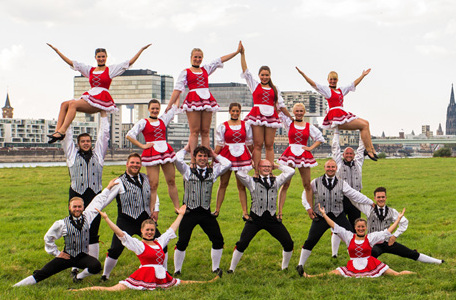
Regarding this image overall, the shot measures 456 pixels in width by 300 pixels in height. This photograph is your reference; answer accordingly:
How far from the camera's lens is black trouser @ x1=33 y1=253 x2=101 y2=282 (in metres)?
9.35

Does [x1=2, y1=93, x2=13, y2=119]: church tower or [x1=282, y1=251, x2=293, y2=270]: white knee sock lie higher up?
[x1=2, y1=93, x2=13, y2=119]: church tower

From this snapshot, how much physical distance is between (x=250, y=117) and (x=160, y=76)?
125 meters

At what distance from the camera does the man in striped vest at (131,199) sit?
31.5 ft

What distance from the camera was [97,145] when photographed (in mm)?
10539

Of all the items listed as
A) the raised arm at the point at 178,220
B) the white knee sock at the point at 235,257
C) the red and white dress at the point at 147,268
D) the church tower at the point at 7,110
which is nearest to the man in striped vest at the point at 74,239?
the red and white dress at the point at 147,268

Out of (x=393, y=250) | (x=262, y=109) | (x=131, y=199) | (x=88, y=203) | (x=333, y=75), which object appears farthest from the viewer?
(x=333, y=75)

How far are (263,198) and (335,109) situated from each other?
307cm

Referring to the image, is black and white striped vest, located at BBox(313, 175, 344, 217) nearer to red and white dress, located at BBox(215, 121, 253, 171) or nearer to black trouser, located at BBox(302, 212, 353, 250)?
black trouser, located at BBox(302, 212, 353, 250)

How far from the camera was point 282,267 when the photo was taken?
1109 cm

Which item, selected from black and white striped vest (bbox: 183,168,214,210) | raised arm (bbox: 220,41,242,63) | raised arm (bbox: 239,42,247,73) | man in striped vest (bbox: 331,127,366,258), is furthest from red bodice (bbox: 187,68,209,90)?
man in striped vest (bbox: 331,127,366,258)

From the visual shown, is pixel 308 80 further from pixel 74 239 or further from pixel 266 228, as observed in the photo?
pixel 74 239

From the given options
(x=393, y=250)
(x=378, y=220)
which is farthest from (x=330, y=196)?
(x=393, y=250)

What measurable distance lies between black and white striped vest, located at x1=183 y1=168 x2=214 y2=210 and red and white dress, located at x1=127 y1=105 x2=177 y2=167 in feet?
1.96

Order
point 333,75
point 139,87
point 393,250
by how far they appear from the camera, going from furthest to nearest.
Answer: point 139,87
point 333,75
point 393,250
